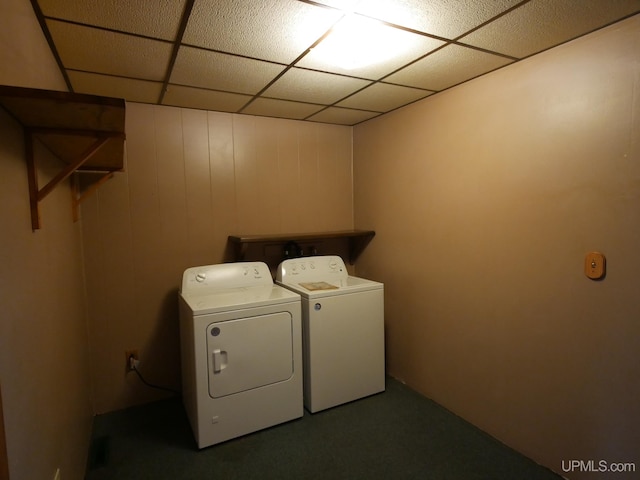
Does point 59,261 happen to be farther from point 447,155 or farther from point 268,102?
point 447,155

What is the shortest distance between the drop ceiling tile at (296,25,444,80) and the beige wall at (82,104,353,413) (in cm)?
103

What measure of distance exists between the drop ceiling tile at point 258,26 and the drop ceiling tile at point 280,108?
2.46 ft

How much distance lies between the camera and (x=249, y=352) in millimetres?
2084

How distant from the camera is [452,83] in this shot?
215cm

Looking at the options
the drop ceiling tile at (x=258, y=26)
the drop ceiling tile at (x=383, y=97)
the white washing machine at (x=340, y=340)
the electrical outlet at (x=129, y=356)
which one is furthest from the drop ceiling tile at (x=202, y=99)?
the electrical outlet at (x=129, y=356)

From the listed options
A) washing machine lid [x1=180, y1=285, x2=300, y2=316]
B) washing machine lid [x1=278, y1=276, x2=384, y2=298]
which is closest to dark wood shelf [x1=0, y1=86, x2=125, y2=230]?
washing machine lid [x1=180, y1=285, x2=300, y2=316]

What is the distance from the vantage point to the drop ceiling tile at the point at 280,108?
8.08 feet

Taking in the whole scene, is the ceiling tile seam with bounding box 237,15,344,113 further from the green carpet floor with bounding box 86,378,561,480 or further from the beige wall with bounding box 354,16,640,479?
the green carpet floor with bounding box 86,378,561,480

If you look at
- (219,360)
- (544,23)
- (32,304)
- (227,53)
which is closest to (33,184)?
(32,304)

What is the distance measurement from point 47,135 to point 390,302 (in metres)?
2.40

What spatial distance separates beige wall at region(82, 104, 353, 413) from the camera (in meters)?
2.35

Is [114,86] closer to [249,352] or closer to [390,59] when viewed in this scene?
[390,59]

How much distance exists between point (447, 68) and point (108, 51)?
1713mm

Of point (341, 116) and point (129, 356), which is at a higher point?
point (341, 116)
